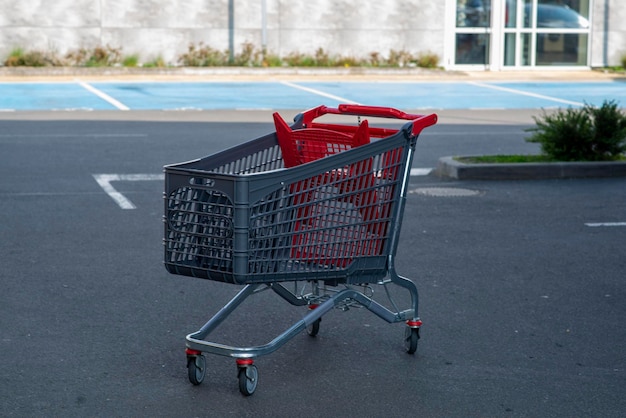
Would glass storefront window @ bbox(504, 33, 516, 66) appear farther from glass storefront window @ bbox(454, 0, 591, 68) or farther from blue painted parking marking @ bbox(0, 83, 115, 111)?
blue painted parking marking @ bbox(0, 83, 115, 111)

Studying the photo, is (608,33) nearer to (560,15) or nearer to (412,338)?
(560,15)

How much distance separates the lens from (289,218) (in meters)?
4.71

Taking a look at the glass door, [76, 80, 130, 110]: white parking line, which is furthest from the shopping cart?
the glass door

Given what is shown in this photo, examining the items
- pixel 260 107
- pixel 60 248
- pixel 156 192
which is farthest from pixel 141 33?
pixel 60 248

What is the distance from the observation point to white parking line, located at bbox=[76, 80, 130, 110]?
65.2ft

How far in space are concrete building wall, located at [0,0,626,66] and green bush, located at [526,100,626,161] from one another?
19.4 m

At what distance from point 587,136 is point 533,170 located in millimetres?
846

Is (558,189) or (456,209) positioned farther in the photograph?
(558,189)

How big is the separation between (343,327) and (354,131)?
1.15 m

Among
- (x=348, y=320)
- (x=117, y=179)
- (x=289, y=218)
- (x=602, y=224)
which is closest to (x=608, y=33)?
(x=117, y=179)

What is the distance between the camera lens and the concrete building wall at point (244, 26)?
2906 centimetres

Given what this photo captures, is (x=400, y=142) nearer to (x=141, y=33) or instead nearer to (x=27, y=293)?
(x=27, y=293)

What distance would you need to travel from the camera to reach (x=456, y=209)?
9648 millimetres

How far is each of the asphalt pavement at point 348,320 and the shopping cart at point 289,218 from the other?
301mm
